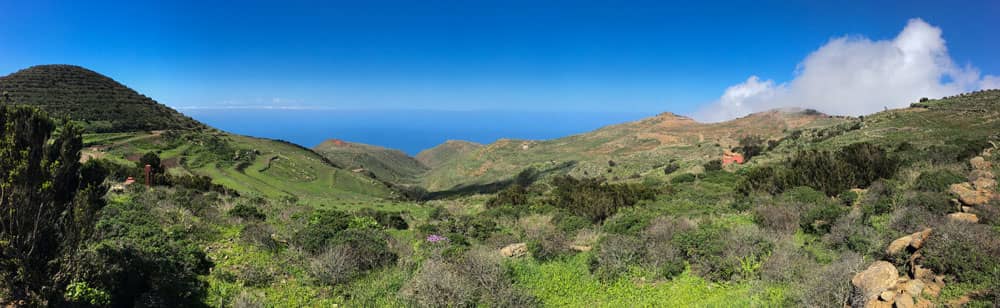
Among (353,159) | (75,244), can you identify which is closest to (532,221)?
(75,244)

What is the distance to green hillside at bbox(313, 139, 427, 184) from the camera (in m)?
119

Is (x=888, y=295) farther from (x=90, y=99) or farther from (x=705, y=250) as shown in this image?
(x=90, y=99)

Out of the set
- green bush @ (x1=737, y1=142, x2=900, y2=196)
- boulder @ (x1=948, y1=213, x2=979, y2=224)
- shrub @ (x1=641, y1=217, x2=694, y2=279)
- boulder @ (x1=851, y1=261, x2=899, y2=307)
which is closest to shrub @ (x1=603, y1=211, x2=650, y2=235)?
shrub @ (x1=641, y1=217, x2=694, y2=279)

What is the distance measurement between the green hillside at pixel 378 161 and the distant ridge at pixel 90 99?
135 feet

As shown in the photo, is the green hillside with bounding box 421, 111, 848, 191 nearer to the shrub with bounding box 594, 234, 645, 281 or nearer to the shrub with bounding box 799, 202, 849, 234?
the shrub with bounding box 799, 202, 849, 234

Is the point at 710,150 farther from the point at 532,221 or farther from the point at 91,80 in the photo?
the point at 91,80

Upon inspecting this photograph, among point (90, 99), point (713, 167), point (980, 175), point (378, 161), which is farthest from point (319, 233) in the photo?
point (378, 161)

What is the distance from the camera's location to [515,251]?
9.95 meters

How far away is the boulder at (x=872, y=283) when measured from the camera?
5.57m

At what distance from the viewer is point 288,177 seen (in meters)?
56.2

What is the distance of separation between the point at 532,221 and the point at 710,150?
37.7 m

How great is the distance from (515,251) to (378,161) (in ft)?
436

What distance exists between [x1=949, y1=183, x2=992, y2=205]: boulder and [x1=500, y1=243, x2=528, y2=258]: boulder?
10.6 m

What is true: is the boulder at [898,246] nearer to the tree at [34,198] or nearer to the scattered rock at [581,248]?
the scattered rock at [581,248]
